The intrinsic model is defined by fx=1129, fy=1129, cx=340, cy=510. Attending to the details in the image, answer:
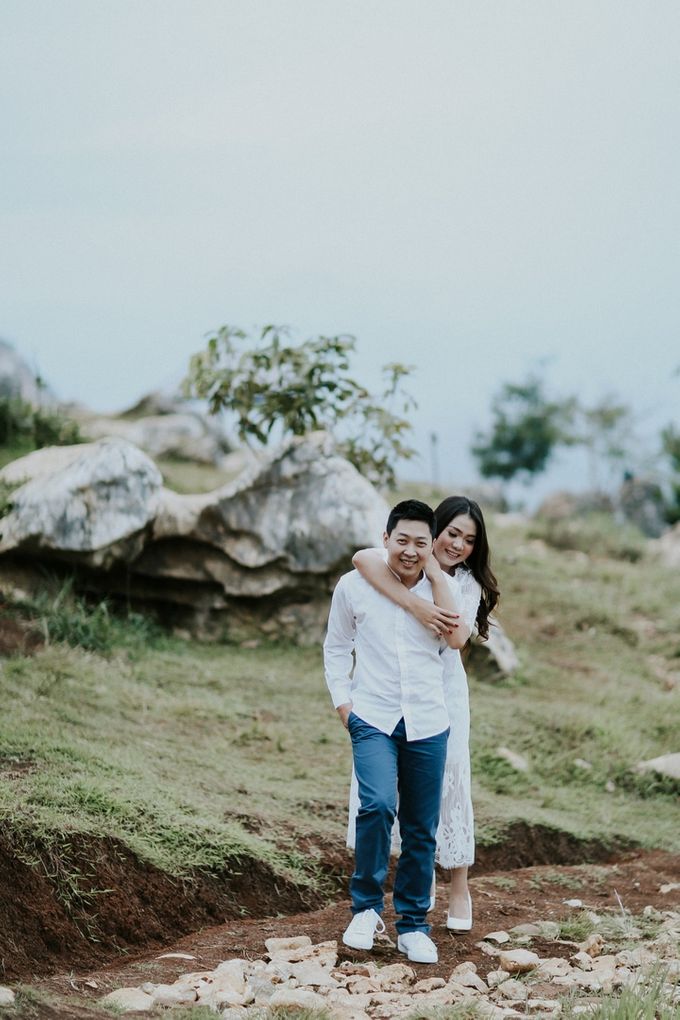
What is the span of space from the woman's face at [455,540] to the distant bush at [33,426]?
6.71 meters

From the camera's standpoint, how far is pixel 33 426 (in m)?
10.9

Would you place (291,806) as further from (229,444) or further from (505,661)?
(229,444)

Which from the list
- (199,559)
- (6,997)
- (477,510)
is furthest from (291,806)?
(199,559)

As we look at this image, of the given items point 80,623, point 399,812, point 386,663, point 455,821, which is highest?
point 386,663

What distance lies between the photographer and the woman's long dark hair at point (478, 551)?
15.5 ft

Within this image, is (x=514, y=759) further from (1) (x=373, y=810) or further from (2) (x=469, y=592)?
(1) (x=373, y=810)

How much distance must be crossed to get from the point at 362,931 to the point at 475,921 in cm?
85

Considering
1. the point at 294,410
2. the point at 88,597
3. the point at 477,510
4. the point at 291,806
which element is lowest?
the point at 291,806

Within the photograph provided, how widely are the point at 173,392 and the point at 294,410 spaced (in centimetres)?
1094

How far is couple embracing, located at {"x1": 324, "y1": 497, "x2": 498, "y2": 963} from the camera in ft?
13.9

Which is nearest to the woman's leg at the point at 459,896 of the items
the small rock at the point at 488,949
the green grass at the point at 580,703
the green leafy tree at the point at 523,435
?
the small rock at the point at 488,949

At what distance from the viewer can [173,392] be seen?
64.4 feet

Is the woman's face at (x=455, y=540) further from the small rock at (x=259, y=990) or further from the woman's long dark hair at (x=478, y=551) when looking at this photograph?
the small rock at (x=259, y=990)

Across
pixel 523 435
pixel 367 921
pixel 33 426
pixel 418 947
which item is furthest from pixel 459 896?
pixel 523 435
